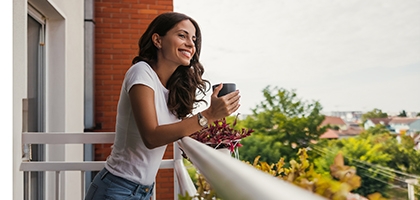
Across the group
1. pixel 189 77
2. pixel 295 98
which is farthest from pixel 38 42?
pixel 295 98

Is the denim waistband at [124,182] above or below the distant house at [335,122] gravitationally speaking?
above

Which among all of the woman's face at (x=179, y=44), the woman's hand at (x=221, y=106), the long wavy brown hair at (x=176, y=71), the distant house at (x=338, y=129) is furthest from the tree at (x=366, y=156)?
the woman's hand at (x=221, y=106)

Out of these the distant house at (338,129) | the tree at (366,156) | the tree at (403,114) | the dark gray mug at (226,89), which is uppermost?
the dark gray mug at (226,89)

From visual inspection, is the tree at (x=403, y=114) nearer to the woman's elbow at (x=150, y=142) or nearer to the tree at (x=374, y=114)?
the tree at (x=374, y=114)

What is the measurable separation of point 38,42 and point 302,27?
12555mm

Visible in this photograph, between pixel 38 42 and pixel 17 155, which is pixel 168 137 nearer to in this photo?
pixel 17 155

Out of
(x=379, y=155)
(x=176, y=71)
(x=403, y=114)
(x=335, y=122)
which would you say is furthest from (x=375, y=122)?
(x=176, y=71)

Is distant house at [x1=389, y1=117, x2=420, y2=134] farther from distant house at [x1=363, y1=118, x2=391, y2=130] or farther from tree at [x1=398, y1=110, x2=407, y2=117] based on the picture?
tree at [x1=398, y1=110, x2=407, y2=117]

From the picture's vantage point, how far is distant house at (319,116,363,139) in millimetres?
12875

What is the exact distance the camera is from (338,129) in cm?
1388

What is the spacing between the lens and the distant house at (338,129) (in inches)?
507

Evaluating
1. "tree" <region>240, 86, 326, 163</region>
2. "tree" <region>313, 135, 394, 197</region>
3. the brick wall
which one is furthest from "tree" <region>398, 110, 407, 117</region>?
the brick wall

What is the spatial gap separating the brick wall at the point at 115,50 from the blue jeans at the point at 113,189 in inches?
108

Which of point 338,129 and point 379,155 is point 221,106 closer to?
point 338,129
